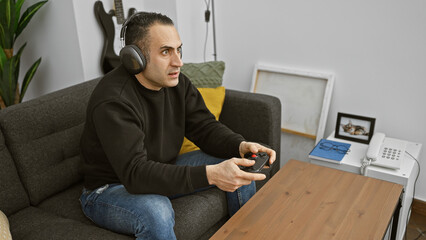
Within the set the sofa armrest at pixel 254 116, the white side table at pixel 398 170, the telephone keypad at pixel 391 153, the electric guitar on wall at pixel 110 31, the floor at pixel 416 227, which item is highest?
the electric guitar on wall at pixel 110 31

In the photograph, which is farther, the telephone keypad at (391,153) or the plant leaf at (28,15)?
the plant leaf at (28,15)

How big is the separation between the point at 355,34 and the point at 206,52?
1036 millimetres

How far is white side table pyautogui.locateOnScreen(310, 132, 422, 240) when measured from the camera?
1847 mm

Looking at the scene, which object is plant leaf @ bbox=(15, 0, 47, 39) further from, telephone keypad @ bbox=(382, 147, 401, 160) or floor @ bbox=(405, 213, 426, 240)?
floor @ bbox=(405, 213, 426, 240)

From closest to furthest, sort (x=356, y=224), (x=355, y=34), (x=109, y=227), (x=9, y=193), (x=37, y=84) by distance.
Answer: (x=356, y=224) < (x=109, y=227) < (x=9, y=193) < (x=355, y=34) < (x=37, y=84)

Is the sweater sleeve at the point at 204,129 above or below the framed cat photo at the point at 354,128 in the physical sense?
above

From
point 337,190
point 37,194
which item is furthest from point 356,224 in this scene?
point 37,194

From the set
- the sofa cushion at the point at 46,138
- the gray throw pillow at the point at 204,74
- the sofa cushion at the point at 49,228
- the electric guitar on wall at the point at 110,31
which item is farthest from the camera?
the electric guitar on wall at the point at 110,31

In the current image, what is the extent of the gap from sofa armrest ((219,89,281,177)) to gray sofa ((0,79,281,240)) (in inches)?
18.0

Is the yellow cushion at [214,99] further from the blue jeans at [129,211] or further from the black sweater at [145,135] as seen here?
the blue jeans at [129,211]

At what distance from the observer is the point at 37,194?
168cm

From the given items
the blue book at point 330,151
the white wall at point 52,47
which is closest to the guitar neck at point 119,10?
the white wall at point 52,47

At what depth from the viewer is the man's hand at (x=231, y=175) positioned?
1.32 metres

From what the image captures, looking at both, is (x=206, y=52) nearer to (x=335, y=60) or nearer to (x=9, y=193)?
(x=335, y=60)
